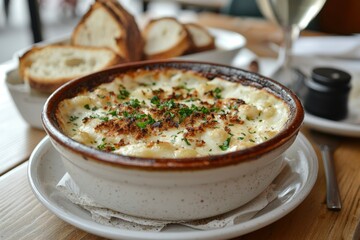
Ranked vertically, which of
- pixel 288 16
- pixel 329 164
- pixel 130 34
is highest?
pixel 288 16

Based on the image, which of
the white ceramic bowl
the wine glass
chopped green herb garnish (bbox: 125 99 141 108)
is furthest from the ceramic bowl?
the wine glass

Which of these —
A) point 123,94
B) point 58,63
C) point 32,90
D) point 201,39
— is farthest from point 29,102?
point 201,39

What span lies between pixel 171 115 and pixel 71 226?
374 millimetres

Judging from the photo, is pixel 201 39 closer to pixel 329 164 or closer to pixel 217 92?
pixel 217 92

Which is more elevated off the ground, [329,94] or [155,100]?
[155,100]

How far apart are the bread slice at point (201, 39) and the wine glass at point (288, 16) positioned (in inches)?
13.4

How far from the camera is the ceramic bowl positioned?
32.9 inches

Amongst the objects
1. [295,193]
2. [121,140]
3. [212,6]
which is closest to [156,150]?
[121,140]

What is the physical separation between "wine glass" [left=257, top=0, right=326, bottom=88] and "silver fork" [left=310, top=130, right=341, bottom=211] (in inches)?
15.3

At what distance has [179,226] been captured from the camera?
3.16ft

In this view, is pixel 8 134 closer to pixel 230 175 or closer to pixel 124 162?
pixel 124 162

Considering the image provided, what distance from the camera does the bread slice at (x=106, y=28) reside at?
76.3 inches

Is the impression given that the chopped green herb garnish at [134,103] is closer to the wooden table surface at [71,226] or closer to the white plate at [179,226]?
the white plate at [179,226]

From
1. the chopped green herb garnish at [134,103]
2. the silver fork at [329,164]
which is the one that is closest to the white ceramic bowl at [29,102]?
the chopped green herb garnish at [134,103]
